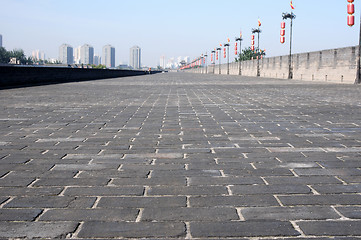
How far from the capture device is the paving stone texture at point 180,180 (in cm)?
263

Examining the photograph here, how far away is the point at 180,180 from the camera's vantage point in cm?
370

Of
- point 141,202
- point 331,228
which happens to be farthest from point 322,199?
point 141,202

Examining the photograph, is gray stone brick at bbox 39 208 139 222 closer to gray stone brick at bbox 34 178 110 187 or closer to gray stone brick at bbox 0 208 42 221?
gray stone brick at bbox 0 208 42 221

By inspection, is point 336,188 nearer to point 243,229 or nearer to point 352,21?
point 243,229

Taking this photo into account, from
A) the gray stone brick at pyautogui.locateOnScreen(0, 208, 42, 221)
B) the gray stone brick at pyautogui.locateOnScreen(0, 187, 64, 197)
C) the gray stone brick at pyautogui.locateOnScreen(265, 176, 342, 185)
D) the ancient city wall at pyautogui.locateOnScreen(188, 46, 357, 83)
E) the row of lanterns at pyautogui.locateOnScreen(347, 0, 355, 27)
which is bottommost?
the gray stone brick at pyautogui.locateOnScreen(0, 208, 42, 221)

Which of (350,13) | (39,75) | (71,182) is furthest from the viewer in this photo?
(350,13)

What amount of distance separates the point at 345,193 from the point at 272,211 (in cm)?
82

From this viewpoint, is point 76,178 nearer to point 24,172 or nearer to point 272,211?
point 24,172

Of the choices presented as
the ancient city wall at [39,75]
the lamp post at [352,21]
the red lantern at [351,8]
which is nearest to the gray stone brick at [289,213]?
the ancient city wall at [39,75]

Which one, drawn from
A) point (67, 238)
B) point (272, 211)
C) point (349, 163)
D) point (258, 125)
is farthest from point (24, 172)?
point (258, 125)

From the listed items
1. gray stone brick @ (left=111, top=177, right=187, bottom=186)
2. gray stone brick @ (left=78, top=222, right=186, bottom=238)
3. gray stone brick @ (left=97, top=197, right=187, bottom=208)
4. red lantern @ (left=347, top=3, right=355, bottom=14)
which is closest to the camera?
gray stone brick @ (left=78, top=222, right=186, bottom=238)

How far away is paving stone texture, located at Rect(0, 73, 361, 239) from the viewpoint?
2633 millimetres

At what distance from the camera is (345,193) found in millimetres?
3316

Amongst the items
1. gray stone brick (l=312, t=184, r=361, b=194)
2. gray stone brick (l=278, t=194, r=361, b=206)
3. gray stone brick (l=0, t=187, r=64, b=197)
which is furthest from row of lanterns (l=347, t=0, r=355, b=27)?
gray stone brick (l=0, t=187, r=64, b=197)
